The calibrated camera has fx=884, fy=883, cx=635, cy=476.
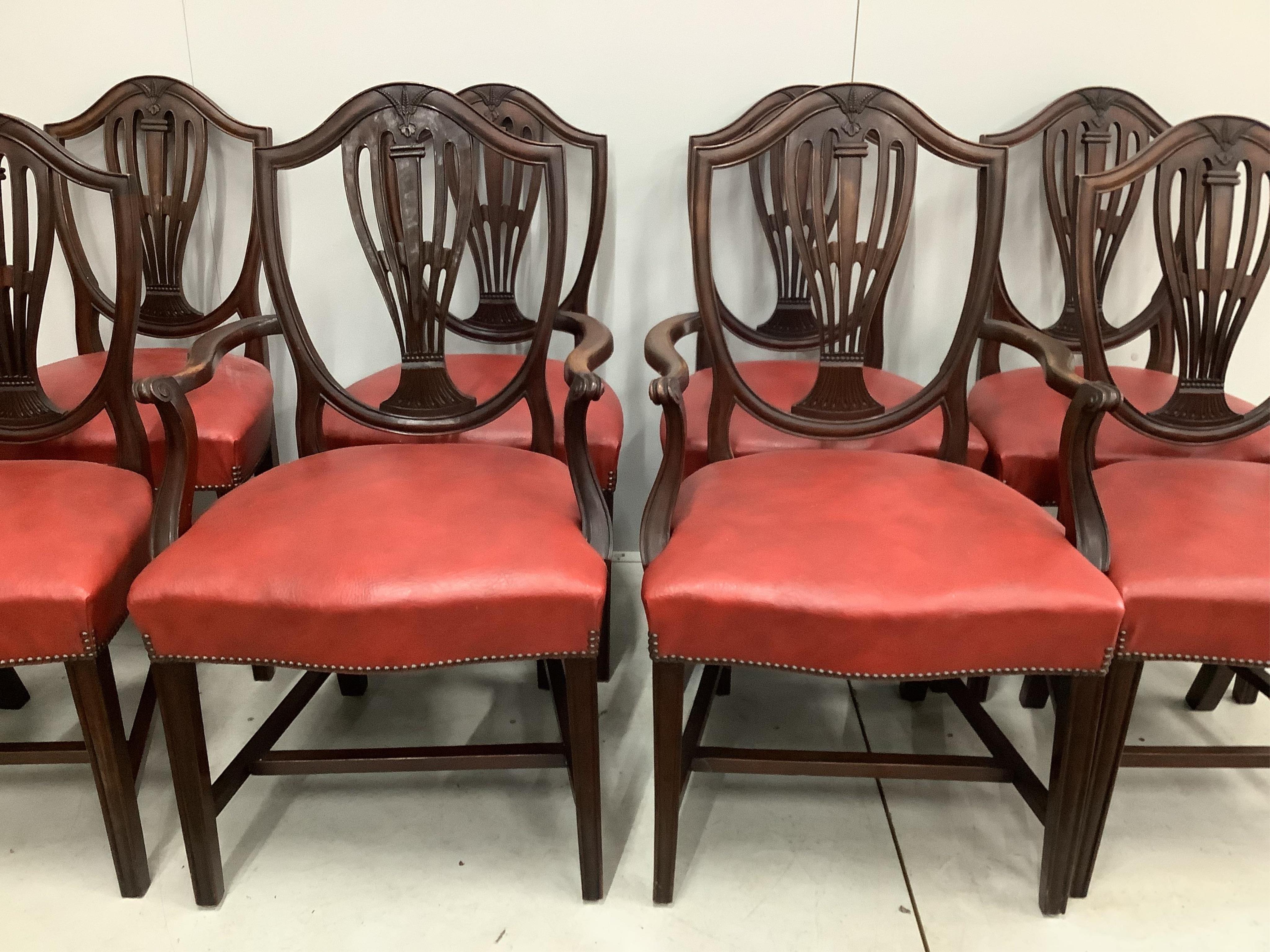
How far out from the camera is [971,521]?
47.0 inches

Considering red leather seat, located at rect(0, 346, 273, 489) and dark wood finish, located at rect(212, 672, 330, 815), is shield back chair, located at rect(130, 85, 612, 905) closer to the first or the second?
dark wood finish, located at rect(212, 672, 330, 815)

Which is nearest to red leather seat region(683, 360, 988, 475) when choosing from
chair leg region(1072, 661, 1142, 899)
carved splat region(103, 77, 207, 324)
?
chair leg region(1072, 661, 1142, 899)

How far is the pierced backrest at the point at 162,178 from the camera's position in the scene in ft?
5.97

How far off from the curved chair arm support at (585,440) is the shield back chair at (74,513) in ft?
2.05

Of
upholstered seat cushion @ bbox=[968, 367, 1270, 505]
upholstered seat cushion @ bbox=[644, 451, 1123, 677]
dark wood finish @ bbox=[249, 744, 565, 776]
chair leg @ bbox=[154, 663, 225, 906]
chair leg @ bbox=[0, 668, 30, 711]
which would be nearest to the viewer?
upholstered seat cushion @ bbox=[644, 451, 1123, 677]

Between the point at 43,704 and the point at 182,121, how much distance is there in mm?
1201

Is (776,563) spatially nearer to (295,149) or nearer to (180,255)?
(295,149)

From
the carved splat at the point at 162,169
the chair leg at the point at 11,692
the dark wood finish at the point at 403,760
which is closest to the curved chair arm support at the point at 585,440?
the dark wood finish at the point at 403,760

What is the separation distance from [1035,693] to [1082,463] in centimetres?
69

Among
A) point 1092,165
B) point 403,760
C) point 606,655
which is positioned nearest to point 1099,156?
point 1092,165

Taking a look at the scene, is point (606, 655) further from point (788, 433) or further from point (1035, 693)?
point (1035, 693)

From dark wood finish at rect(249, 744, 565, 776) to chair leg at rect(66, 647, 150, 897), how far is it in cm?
17

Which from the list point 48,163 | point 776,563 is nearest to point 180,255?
point 48,163

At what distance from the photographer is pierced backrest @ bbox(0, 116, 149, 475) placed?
1.35 metres
